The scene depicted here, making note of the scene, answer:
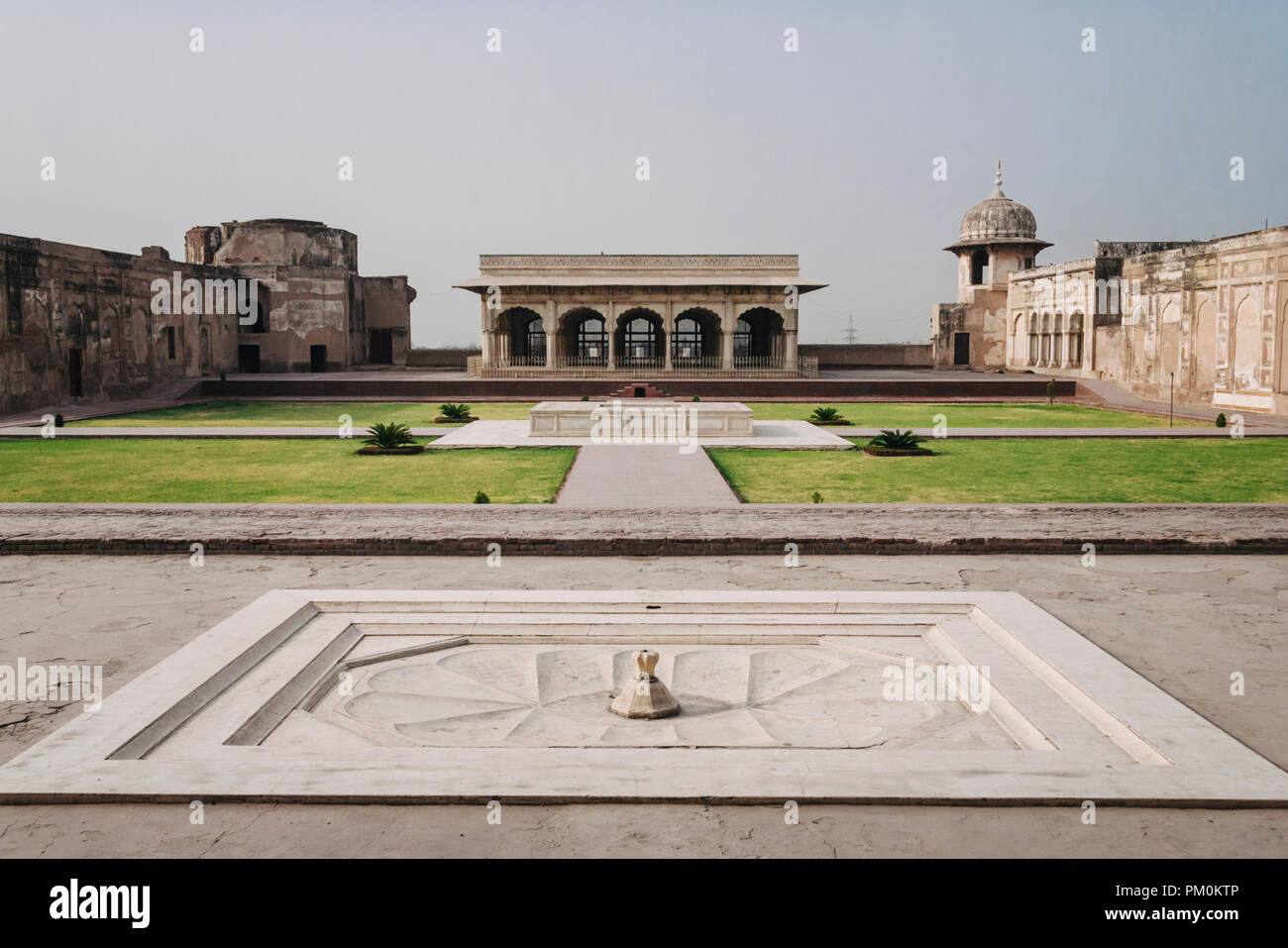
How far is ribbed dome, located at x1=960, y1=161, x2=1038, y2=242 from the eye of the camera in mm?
40250

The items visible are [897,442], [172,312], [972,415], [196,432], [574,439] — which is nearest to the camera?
[897,442]

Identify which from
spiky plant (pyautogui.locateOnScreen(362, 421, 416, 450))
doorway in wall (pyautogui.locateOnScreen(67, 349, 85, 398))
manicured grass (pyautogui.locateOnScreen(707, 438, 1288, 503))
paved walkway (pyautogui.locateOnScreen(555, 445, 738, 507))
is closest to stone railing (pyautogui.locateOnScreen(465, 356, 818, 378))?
doorway in wall (pyautogui.locateOnScreen(67, 349, 85, 398))

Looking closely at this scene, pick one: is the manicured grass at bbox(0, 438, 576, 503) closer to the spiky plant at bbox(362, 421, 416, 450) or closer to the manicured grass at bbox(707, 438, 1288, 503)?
the spiky plant at bbox(362, 421, 416, 450)

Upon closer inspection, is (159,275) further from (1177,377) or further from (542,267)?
(1177,377)

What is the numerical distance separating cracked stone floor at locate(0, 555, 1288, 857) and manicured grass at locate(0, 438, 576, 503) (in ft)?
10.4

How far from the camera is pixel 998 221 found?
40312mm

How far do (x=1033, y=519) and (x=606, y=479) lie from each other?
4.61 m

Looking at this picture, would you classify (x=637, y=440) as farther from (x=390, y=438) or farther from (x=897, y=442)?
(x=897, y=442)

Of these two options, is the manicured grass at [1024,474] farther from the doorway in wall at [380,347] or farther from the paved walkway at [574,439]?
the doorway in wall at [380,347]

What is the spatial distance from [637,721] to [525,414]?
1923 centimetres

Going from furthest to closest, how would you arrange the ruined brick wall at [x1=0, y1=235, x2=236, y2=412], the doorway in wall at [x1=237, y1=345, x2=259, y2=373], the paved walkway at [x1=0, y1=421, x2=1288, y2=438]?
the doorway in wall at [x1=237, y1=345, x2=259, y2=373] → the ruined brick wall at [x1=0, y1=235, x2=236, y2=412] → the paved walkway at [x1=0, y1=421, x2=1288, y2=438]

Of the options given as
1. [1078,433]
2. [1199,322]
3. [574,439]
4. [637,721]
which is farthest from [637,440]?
[1199,322]
